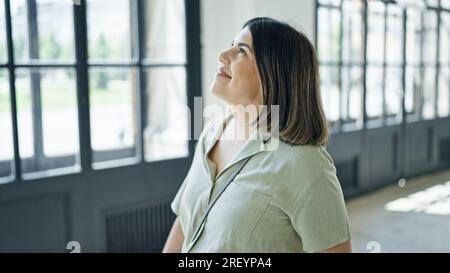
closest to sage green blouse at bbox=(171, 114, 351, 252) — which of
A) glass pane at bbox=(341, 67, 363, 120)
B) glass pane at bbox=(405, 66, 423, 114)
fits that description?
glass pane at bbox=(341, 67, 363, 120)

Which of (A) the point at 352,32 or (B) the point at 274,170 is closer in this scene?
(B) the point at 274,170

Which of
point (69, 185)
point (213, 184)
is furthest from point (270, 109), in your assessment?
point (69, 185)

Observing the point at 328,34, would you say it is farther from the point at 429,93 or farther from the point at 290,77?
the point at 290,77

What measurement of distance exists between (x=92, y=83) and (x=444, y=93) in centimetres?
415

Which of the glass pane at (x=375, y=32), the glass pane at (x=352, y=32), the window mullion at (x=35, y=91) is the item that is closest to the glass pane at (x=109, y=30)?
the window mullion at (x=35, y=91)

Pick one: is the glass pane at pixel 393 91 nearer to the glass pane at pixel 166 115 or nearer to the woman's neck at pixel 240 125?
the glass pane at pixel 166 115

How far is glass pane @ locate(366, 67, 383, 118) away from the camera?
4.33 m

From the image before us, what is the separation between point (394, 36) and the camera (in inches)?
181

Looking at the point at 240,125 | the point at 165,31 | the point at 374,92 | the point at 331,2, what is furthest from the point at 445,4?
the point at 240,125

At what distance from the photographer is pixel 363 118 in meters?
4.24

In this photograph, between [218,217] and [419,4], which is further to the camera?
[419,4]

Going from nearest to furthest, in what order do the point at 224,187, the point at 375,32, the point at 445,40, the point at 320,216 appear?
the point at 320,216 → the point at 224,187 → the point at 375,32 → the point at 445,40

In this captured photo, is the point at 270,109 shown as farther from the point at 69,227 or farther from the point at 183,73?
the point at 183,73
